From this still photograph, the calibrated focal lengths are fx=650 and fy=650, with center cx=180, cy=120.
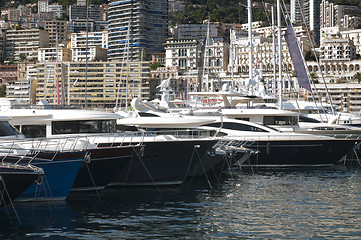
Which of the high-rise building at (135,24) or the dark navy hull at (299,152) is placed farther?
the high-rise building at (135,24)

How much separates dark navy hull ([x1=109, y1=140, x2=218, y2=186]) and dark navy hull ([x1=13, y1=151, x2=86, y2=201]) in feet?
11.2

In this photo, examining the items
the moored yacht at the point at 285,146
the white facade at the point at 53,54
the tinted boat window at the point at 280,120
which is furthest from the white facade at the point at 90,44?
the moored yacht at the point at 285,146

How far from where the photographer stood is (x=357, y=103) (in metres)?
102

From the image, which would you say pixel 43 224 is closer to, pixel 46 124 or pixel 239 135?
pixel 46 124

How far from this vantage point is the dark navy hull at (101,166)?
20297mm

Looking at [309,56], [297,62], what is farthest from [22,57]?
[297,62]

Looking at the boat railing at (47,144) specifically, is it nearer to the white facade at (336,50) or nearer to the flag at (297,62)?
the flag at (297,62)

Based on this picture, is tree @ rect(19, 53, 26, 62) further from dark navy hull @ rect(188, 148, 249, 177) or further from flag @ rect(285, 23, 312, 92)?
dark navy hull @ rect(188, 148, 249, 177)

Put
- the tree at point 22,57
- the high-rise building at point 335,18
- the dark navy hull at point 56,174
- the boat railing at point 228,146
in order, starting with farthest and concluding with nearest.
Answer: the high-rise building at point 335,18 < the tree at point 22,57 < the boat railing at point 228,146 < the dark navy hull at point 56,174

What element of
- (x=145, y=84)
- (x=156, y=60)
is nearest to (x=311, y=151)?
(x=145, y=84)

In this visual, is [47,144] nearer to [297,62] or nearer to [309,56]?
[297,62]

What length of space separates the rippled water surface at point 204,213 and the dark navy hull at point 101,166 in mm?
434

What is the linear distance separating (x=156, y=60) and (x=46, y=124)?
471 feet

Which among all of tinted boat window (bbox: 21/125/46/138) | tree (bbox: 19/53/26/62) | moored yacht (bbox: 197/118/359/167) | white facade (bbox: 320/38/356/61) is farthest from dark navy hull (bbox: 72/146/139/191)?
tree (bbox: 19/53/26/62)
